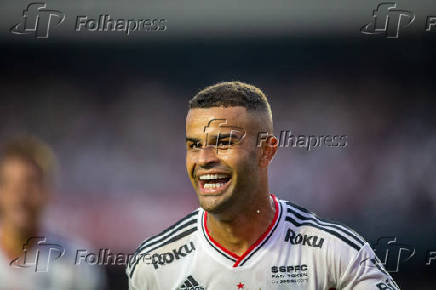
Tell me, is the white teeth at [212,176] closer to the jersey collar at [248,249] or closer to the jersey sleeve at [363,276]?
the jersey collar at [248,249]

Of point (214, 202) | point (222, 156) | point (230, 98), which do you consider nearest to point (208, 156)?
point (222, 156)

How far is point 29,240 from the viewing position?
755 cm

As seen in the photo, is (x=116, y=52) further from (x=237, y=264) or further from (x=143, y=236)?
(x=237, y=264)

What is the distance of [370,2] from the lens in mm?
10961

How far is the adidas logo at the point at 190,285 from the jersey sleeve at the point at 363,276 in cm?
97

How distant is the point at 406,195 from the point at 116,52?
5.53 metres

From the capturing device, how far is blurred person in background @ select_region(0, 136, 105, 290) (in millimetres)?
7215

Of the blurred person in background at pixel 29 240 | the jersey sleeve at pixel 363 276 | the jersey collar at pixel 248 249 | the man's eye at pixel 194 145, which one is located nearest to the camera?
the jersey sleeve at pixel 363 276

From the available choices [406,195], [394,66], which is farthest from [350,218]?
[394,66]

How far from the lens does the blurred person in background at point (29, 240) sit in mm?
7215

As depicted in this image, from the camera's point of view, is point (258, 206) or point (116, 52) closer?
point (258, 206)

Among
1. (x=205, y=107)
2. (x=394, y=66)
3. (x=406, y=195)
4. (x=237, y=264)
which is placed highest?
(x=394, y=66)

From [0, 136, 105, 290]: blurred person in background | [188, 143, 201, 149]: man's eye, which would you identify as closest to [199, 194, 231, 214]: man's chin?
[188, 143, 201, 149]: man's eye

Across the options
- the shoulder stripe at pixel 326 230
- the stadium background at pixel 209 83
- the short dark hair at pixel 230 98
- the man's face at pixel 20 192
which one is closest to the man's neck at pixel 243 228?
the shoulder stripe at pixel 326 230
